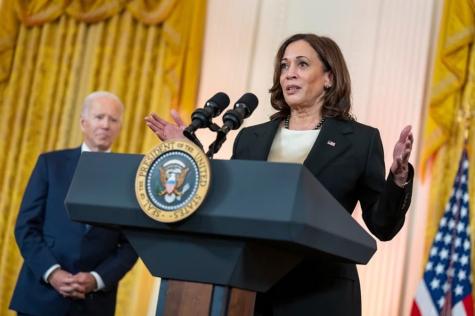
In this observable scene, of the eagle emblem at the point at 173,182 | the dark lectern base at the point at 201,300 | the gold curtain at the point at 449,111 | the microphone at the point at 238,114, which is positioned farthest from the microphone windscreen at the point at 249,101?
the gold curtain at the point at 449,111

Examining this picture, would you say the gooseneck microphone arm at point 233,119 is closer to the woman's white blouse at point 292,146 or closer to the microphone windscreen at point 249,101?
the microphone windscreen at point 249,101

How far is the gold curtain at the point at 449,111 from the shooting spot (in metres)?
5.89

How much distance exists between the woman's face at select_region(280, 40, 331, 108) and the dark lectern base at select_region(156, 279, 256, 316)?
0.98 metres

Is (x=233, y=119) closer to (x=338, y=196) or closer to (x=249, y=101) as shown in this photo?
(x=249, y=101)

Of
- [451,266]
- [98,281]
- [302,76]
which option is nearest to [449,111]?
[451,266]

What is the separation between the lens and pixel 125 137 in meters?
7.14

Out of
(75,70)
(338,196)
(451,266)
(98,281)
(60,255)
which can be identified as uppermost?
(75,70)

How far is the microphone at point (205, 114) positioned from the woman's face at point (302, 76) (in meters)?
0.51

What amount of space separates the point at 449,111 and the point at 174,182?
14.1 ft

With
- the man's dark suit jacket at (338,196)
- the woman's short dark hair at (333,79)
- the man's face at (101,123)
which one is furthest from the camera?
the man's face at (101,123)

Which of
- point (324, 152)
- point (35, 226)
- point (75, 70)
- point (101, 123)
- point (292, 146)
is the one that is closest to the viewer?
point (324, 152)

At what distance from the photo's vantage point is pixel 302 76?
9.64 feet

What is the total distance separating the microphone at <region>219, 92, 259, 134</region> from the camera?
2330 mm

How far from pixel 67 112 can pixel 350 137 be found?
4929 mm
